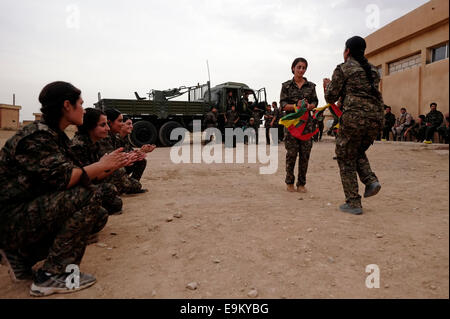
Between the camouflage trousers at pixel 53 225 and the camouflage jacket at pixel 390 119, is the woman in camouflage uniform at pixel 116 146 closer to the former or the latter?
the camouflage trousers at pixel 53 225

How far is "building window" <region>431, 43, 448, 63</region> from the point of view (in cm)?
964

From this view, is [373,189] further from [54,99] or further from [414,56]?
[414,56]

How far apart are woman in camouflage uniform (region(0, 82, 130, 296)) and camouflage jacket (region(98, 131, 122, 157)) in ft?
4.71

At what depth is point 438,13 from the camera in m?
9.29

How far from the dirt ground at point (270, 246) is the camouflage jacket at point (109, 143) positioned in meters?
0.63

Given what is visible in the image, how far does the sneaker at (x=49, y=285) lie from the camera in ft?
5.23

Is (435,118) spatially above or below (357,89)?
above

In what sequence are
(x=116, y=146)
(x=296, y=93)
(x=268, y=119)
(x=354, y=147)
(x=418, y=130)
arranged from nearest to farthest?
(x=354, y=147), (x=116, y=146), (x=296, y=93), (x=418, y=130), (x=268, y=119)

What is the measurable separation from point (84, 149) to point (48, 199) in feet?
3.92

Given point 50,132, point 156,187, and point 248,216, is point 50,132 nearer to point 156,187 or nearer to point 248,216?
point 248,216

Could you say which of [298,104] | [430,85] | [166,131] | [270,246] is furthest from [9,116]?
[270,246]

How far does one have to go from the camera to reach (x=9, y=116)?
21.6 m

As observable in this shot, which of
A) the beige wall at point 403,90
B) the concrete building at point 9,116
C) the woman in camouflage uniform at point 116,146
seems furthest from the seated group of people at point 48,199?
the concrete building at point 9,116

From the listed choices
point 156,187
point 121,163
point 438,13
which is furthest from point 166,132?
point 121,163
